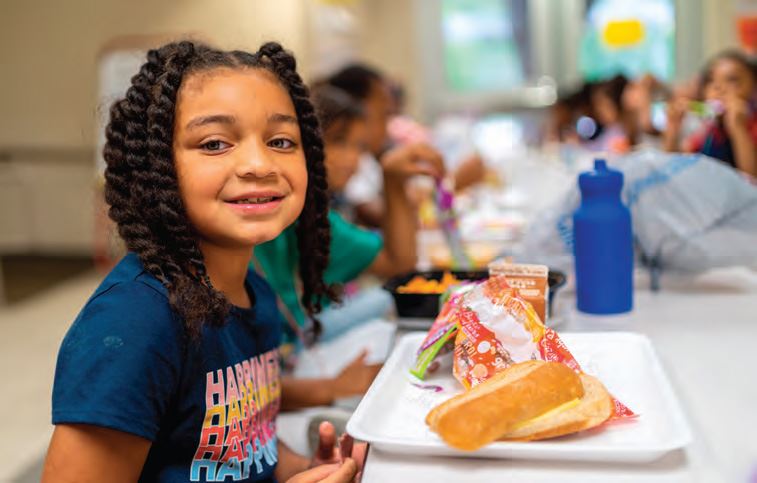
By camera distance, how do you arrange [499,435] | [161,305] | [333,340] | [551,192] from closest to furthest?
1. [499,435]
2. [161,305]
3. [333,340]
4. [551,192]

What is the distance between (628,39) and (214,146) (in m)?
6.16

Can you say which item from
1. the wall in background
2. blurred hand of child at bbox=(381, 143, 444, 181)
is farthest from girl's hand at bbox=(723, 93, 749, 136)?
the wall in background

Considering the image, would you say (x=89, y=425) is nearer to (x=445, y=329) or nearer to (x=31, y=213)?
(x=445, y=329)

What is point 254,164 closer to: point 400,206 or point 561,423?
point 561,423

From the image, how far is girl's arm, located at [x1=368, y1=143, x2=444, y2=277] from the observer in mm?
1874

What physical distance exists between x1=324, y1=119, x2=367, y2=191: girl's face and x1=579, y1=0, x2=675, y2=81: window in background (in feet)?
15.2

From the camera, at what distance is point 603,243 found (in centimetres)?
133

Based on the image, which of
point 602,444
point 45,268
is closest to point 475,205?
point 602,444

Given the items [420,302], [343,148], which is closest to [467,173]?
[343,148]

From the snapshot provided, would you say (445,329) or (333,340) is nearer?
(445,329)

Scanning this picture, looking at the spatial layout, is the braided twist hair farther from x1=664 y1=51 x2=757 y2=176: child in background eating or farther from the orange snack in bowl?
x1=664 y1=51 x2=757 y2=176: child in background eating

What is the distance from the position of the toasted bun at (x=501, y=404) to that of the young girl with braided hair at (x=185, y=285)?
0.17 m

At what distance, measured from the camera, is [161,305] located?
92 centimetres

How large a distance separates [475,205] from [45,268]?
3.34m
